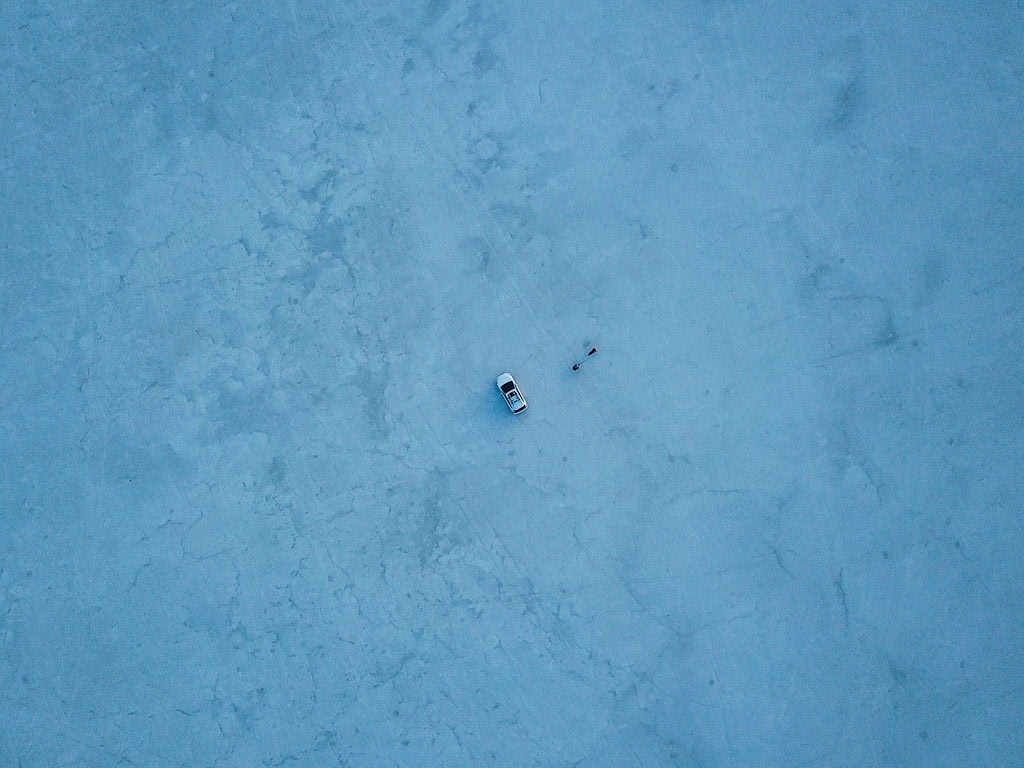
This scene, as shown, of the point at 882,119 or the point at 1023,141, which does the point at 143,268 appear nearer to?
the point at 882,119

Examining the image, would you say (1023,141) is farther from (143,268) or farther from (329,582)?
(143,268)

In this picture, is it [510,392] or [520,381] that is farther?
[520,381]

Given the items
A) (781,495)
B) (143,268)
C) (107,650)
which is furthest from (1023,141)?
(107,650)

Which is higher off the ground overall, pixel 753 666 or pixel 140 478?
pixel 140 478

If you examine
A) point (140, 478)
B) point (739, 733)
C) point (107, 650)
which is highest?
point (140, 478)

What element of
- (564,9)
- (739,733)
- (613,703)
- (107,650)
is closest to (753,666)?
(739,733)

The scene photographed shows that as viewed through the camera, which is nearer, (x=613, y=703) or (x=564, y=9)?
(x=613, y=703)
